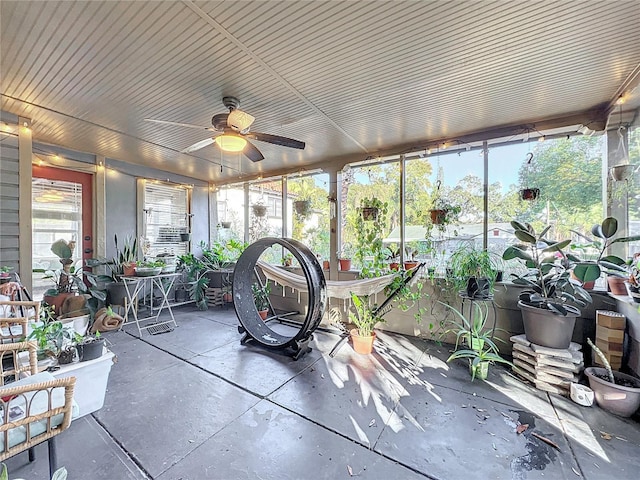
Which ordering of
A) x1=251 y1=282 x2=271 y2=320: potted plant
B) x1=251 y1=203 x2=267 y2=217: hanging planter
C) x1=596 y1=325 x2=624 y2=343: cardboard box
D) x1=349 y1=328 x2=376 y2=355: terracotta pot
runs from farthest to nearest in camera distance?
1. x1=251 y1=203 x2=267 y2=217: hanging planter
2. x1=251 y1=282 x2=271 y2=320: potted plant
3. x1=349 y1=328 x2=376 y2=355: terracotta pot
4. x1=596 y1=325 x2=624 y2=343: cardboard box

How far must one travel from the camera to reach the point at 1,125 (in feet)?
9.02

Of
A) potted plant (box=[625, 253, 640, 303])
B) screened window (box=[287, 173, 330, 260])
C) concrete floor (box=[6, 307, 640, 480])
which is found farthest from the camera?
screened window (box=[287, 173, 330, 260])

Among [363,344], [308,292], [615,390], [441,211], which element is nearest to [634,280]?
[615,390]

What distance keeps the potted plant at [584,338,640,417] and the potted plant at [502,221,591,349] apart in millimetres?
278

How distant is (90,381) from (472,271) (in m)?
3.38

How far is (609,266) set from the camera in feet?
6.81

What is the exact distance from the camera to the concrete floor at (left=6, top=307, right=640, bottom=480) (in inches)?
57.6

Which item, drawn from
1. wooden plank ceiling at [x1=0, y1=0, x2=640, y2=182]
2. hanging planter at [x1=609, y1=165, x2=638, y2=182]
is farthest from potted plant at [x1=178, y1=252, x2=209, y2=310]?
hanging planter at [x1=609, y1=165, x2=638, y2=182]

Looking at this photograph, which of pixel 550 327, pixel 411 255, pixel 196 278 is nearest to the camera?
pixel 550 327

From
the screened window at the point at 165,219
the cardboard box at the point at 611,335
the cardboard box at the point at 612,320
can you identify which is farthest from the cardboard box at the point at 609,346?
the screened window at the point at 165,219

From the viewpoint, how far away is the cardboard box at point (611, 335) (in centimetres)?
212

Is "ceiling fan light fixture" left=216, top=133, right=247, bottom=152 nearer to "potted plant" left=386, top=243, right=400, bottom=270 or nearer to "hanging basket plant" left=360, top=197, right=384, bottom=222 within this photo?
"hanging basket plant" left=360, top=197, right=384, bottom=222

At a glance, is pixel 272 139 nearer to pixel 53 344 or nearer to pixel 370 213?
pixel 370 213

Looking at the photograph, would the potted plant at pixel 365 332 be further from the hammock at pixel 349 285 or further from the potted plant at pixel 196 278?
the potted plant at pixel 196 278
